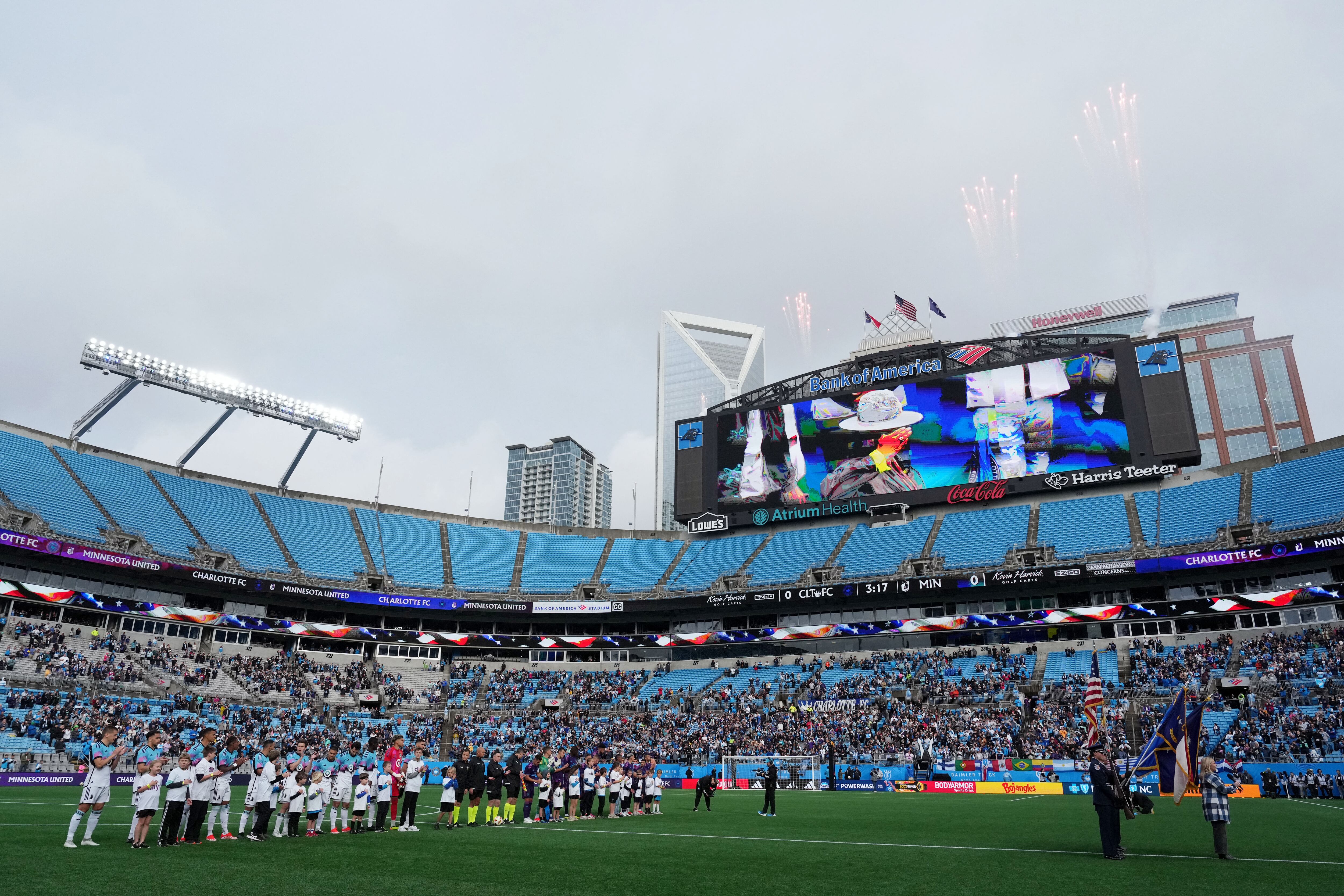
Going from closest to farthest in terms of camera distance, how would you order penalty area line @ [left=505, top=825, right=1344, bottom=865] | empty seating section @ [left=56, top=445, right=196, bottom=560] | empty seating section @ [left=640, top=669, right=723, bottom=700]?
penalty area line @ [left=505, top=825, right=1344, bottom=865]
empty seating section @ [left=56, top=445, right=196, bottom=560]
empty seating section @ [left=640, top=669, right=723, bottom=700]

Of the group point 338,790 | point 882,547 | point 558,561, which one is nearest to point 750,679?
point 882,547

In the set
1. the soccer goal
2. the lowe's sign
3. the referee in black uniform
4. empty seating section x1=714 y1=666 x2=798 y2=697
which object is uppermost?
the lowe's sign

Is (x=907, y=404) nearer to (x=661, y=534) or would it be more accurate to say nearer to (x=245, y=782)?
(x=661, y=534)

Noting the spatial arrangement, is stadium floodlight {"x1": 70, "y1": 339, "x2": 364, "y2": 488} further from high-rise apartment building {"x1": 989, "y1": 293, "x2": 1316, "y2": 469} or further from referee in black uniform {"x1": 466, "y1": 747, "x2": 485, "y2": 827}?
high-rise apartment building {"x1": 989, "y1": 293, "x2": 1316, "y2": 469}

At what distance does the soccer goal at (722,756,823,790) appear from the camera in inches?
1590

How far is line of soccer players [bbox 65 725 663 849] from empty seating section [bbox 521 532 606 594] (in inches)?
1576

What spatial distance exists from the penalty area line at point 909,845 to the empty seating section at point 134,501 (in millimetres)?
47588

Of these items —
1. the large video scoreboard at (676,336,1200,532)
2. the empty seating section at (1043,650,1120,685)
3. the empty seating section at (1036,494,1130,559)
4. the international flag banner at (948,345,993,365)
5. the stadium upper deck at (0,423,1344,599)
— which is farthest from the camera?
the international flag banner at (948,345,993,365)

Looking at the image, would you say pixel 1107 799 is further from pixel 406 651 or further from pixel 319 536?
pixel 319 536

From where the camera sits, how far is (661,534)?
7662cm

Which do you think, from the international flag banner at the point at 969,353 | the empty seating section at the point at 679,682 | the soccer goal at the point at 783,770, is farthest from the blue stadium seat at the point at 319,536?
the international flag banner at the point at 969,353

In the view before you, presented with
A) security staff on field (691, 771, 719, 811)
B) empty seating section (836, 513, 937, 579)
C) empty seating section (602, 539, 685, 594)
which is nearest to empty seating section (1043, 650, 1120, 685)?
empty seating section (836, 513, 937, 579)

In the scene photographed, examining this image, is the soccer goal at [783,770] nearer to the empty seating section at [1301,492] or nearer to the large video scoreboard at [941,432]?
the large video scoreboard at [941,432]

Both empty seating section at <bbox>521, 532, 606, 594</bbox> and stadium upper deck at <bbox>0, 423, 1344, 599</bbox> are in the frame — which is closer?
stadium upper deck at <bbox>0, 423, 1344, 599</bbox>
